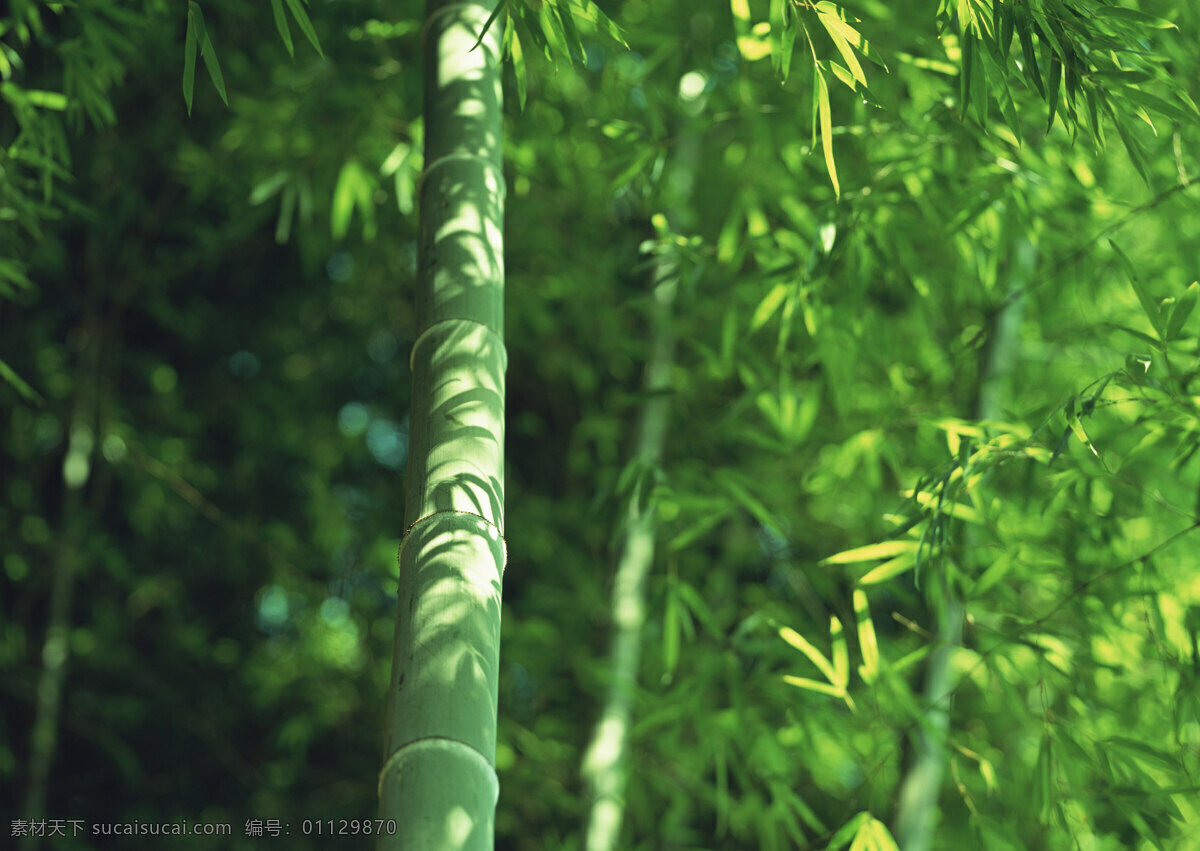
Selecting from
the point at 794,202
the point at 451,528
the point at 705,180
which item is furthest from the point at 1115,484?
the point at 705,180

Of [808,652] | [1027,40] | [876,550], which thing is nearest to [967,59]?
[1027,40]

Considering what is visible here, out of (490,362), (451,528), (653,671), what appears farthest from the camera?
(653,671)

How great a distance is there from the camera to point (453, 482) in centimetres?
112

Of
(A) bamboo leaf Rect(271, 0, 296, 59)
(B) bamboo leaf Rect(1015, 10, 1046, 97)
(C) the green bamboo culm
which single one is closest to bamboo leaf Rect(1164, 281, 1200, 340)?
(B) bamboo leaf Rect(1015, 10, 1046, 97)

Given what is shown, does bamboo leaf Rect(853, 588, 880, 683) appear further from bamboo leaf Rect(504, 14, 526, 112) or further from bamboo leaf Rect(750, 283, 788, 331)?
bamboo leaf Rect(504, 14, 526, 112)

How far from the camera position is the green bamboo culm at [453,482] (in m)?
1.00

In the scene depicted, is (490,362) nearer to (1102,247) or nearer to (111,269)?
(1102,247)

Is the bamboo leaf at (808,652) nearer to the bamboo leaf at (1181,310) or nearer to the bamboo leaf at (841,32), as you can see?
the bamboo leaf at (1181,310)

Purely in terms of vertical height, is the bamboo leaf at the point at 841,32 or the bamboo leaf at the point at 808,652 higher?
the bamboo leaf at the point at 841,32

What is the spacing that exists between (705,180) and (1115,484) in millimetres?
1466

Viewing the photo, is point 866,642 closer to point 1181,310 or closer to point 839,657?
point 839,657

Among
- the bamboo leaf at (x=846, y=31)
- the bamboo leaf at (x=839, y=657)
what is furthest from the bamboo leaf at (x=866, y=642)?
the bamboo leaf at (x=846, y=31)

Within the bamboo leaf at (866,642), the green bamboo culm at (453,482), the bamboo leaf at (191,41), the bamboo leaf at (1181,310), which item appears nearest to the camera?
the green bamboo culm at (453,482)

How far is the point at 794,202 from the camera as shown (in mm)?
2137
